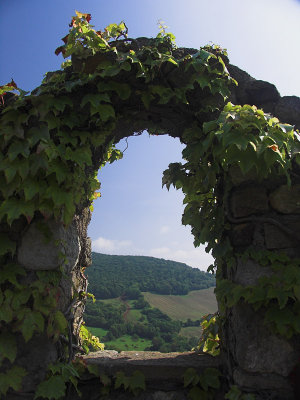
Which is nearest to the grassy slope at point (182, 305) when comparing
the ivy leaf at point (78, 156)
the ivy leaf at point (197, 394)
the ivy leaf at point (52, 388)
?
the ivy leaf at point (197, 394)

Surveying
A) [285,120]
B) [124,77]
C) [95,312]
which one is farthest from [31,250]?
[95,312]

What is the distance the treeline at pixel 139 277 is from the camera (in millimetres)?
14805

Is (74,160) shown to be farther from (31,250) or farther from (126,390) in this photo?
(126,390)

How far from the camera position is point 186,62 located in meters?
2.30

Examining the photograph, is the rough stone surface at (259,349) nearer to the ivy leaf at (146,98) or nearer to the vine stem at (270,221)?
the vine stem at (270,221)

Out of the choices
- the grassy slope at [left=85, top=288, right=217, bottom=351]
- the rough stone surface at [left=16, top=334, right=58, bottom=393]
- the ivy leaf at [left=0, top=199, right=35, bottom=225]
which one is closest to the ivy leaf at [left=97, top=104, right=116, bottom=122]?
the ivy leaf at [left=0, top=199, right=35, bottom=225]

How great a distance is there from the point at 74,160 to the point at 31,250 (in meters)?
0.68

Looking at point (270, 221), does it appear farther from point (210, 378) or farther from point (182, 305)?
point (182, 305)

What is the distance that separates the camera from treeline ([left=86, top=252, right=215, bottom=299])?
14.8 meters

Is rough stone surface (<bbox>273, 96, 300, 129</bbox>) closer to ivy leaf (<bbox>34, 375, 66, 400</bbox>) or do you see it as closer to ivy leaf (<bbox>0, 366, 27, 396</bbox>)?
ivy leaf (<bbox>34, 375, 66, 400</bbox>)

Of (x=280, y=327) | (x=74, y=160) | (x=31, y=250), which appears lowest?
(x=280, y=327)

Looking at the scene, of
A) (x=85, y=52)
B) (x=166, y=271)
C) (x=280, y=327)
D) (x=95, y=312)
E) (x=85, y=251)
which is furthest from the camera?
(x=166, y=271)

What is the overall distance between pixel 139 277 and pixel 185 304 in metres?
4.07

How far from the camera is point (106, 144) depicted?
2.64 metres
